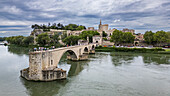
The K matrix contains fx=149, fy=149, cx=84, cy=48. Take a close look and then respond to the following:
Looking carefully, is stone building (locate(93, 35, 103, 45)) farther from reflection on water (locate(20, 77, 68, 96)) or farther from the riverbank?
reflection on water (locate(20, 77, 68, 96))

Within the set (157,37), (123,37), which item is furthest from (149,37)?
(123,37)

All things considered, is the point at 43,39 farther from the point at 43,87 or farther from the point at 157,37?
the point at 43,87

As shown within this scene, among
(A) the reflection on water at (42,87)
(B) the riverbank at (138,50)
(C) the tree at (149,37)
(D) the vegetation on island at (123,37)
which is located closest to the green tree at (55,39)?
(B) the riverbank at (138,50)

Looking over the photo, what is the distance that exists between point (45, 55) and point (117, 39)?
57.0 meters

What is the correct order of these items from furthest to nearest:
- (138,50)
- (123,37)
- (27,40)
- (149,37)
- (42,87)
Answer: (27,40)
(123,37)
(149,37)
(138,50)
(42,87)

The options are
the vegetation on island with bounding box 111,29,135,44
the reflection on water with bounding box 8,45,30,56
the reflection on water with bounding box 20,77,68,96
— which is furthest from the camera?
the vegetation on island with bounding box 111,29,135,44

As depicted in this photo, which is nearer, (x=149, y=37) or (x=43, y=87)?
(x=43, y=87)

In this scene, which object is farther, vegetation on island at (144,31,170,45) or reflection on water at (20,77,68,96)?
vegetation on island at (144,31,170,45)

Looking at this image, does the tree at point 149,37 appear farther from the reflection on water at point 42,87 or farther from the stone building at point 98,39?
the reflection on water at point 42,87

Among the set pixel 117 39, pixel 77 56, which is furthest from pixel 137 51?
pixel 77 56

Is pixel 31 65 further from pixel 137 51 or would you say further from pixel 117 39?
pixel 117 39

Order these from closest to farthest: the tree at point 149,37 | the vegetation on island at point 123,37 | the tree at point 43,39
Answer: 1. the tree at point 149,37
2. the tree at point 43,39
3. the vegetation on island at point 123,37

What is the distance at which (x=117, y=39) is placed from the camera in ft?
231

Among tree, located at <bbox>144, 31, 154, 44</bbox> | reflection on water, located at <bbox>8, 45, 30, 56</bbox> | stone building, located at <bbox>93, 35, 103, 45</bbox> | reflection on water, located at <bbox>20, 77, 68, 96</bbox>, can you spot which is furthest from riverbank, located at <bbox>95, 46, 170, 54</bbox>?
reflection on water, located at <bbox>20, 77, 68, 96</bbox>
